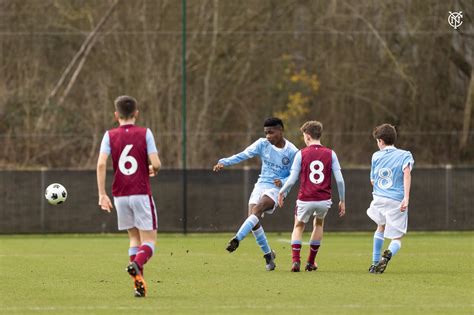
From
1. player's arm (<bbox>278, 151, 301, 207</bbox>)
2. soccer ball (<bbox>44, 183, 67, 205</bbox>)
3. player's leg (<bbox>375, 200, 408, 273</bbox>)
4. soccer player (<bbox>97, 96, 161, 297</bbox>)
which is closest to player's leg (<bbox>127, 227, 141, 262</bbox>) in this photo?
soccer player (<bbox>97, 96, 161, 297</bbox>)

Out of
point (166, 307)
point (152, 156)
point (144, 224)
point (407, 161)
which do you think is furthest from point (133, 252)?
point (407, 161)

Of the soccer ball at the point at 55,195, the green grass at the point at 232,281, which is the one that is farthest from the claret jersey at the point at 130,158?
the soccer ball at the point at 55,195

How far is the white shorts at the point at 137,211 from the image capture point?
35.3 feet

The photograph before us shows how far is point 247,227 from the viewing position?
13.8 metres

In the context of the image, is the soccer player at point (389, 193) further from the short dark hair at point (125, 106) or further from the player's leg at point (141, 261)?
the short dark hair at point (125, 106)

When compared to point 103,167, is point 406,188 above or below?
below

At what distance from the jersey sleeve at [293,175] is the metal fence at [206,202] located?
9.89m

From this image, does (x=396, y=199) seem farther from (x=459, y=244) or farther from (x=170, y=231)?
(x=170, y=231)

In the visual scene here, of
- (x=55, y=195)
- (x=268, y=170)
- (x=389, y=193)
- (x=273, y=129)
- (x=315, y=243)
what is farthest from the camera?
(x=55, y=195)

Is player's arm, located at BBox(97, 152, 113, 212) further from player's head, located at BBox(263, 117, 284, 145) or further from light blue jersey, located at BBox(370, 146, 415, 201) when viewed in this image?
light blue jersey, located at BBox(370, 146, 415, 201)

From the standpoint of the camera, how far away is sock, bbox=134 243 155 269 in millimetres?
10531

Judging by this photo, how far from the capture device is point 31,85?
90.8 feet

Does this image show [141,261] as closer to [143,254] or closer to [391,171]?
[143,254]

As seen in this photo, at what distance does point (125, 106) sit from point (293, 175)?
3.36 metres
